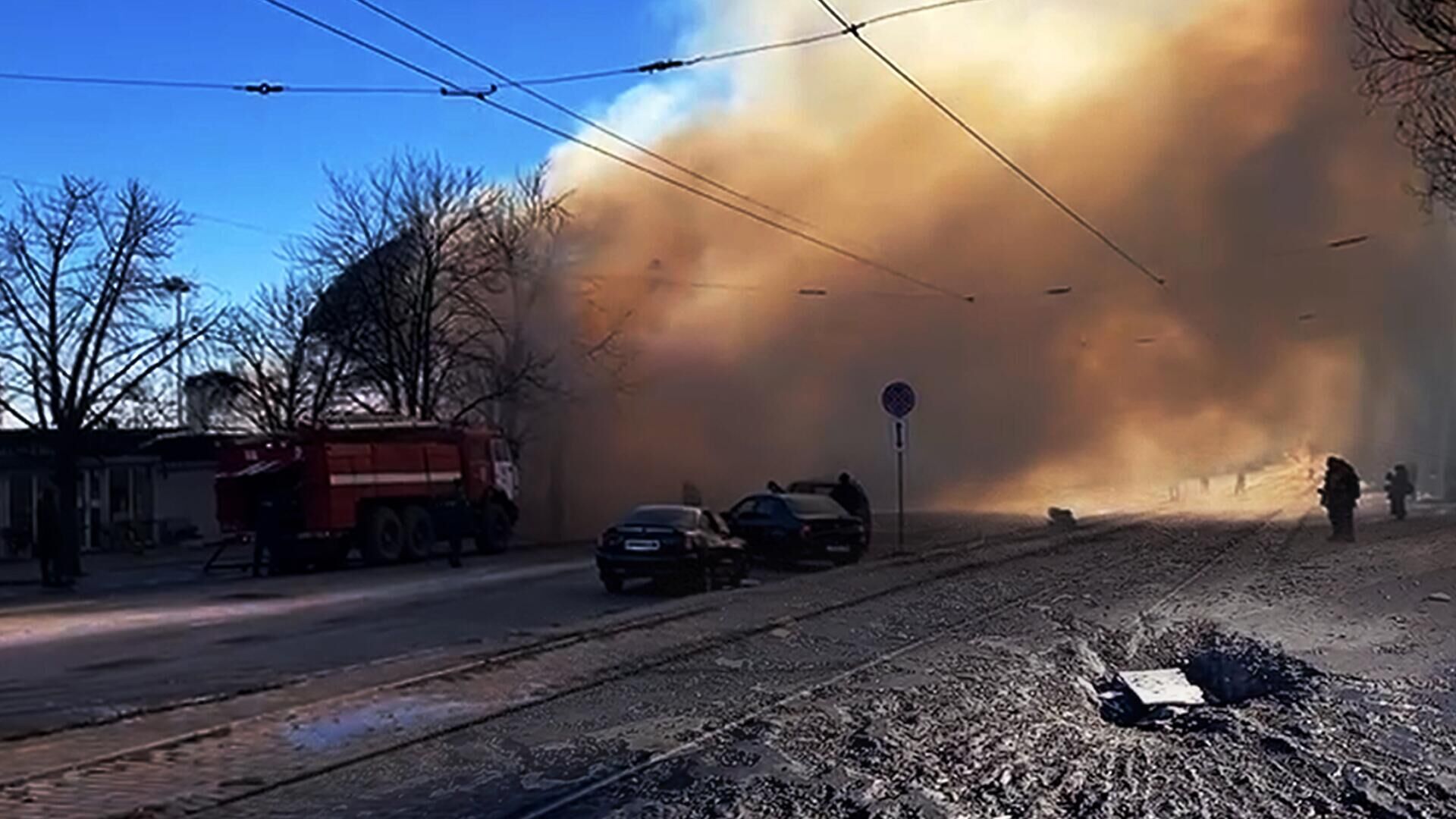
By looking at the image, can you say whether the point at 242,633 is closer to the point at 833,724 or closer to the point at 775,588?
the point at 775,588

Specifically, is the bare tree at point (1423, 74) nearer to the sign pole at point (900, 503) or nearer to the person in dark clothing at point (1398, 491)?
the sign pole at point (900, 503)

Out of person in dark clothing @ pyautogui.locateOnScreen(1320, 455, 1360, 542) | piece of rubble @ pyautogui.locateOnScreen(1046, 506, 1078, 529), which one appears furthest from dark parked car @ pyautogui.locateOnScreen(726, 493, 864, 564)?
piece of rubble @ pyautogui.locateOnScreen(1046, 506, 1078, 529)

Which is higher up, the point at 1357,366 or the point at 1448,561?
the point at 1357,366

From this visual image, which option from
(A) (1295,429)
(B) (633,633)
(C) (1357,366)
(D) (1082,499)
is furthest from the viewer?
(A) (1295,429)

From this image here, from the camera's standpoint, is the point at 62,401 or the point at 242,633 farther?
the point at 62,401

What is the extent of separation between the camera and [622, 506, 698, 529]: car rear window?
22875mm

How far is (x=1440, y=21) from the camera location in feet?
57.2

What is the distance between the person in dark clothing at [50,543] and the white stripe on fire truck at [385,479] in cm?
512

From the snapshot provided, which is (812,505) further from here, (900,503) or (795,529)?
(900,503)

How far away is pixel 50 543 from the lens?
27.0 m

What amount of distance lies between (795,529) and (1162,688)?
15.6m

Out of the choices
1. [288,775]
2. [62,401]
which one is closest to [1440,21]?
[288,775]

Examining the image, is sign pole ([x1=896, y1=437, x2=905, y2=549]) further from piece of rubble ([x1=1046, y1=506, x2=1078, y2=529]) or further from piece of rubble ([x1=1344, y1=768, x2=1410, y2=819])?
piece of rubble ([x1=1344, y1=768, x2=1410, y2=819])

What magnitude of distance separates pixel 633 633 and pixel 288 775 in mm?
7873
